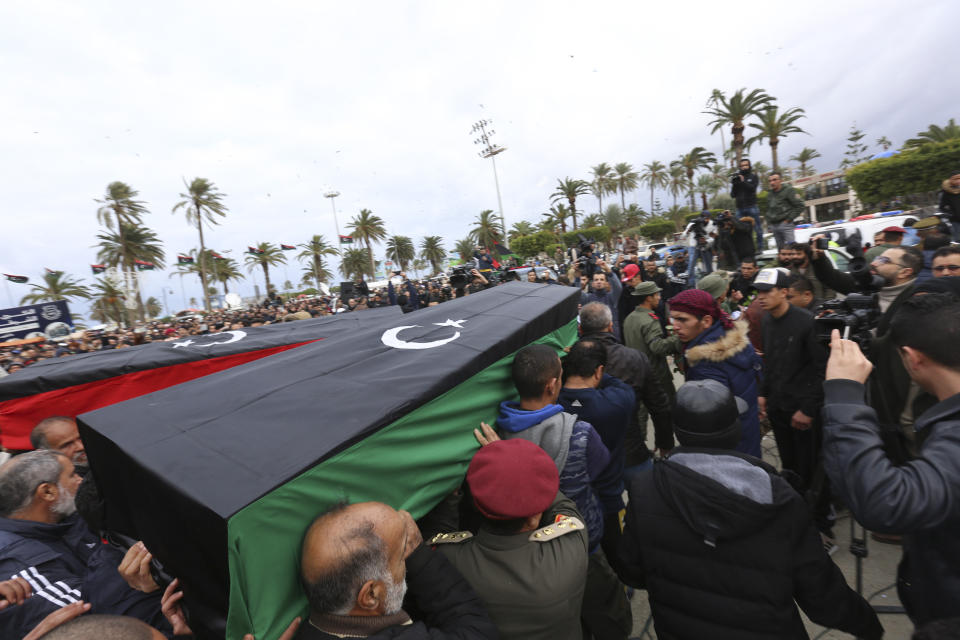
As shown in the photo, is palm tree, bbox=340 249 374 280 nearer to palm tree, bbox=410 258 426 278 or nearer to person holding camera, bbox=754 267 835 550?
palm tree, bbox=410 258 426 278

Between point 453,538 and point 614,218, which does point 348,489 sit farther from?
point 614,218

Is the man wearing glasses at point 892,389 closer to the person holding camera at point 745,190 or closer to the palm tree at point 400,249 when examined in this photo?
the person holding camera at point 745,190

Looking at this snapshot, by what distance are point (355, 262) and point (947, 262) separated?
6341cm

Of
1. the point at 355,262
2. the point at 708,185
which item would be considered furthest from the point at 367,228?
the point at 708,185

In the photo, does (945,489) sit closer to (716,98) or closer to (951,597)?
(951,597)

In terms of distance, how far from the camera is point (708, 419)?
149 cm

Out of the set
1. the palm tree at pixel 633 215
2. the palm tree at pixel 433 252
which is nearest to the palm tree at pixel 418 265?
the palm tree at pixel 433 252

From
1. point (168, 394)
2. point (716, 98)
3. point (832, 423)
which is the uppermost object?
point (716, 98)

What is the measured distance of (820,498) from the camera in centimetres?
Result: 271

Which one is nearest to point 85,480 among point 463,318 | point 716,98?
point 463,318

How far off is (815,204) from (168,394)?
46.1 meters

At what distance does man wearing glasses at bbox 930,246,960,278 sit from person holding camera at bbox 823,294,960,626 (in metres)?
2.17

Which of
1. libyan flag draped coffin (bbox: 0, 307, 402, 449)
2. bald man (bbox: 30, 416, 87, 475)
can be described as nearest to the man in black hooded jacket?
libyan flag draped coffin (bbox: 0, 307, 402, 449)

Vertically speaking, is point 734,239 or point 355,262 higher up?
point 355,262
